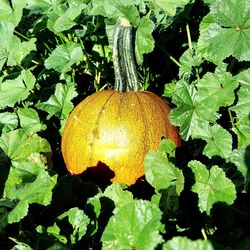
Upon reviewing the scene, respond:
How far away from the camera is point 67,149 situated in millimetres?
2383

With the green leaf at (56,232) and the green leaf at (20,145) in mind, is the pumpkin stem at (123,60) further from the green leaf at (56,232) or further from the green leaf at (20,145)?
the green leaf at (56,232)

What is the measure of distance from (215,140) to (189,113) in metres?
0.17

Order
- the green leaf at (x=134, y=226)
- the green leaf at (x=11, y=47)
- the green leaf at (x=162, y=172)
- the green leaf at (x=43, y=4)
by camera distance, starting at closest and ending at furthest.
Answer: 1. the green leaf at (x=134, y=226)
2. the green leaf at (x=162, y=172)
3. the green leaf at (x=11, y=47)
4. the green leaf at (x=43, y=4)

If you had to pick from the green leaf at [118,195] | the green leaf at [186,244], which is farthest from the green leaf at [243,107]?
the green leaf at [186,244]

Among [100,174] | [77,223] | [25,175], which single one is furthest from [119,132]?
[77,223]

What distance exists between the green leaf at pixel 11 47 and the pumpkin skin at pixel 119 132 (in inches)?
23.7

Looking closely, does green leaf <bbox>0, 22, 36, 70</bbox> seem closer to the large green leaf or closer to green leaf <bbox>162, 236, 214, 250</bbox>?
the large green leaf

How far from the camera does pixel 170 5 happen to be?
2379mm

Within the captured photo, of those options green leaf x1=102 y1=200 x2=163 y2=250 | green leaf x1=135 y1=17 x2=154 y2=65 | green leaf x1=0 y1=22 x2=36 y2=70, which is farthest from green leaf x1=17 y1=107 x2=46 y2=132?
green leaf x1=102 y1=200 x2=163 y2=250

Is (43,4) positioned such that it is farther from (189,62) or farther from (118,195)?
(118,195)

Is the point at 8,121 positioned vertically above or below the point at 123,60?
below

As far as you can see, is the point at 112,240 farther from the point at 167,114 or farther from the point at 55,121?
the point at 55,121

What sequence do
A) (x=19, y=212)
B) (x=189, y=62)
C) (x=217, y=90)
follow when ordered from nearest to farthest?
(x=19, y=212) < (x=217, y=90) < (x=189, y=62)

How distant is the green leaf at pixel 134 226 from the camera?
134cm
